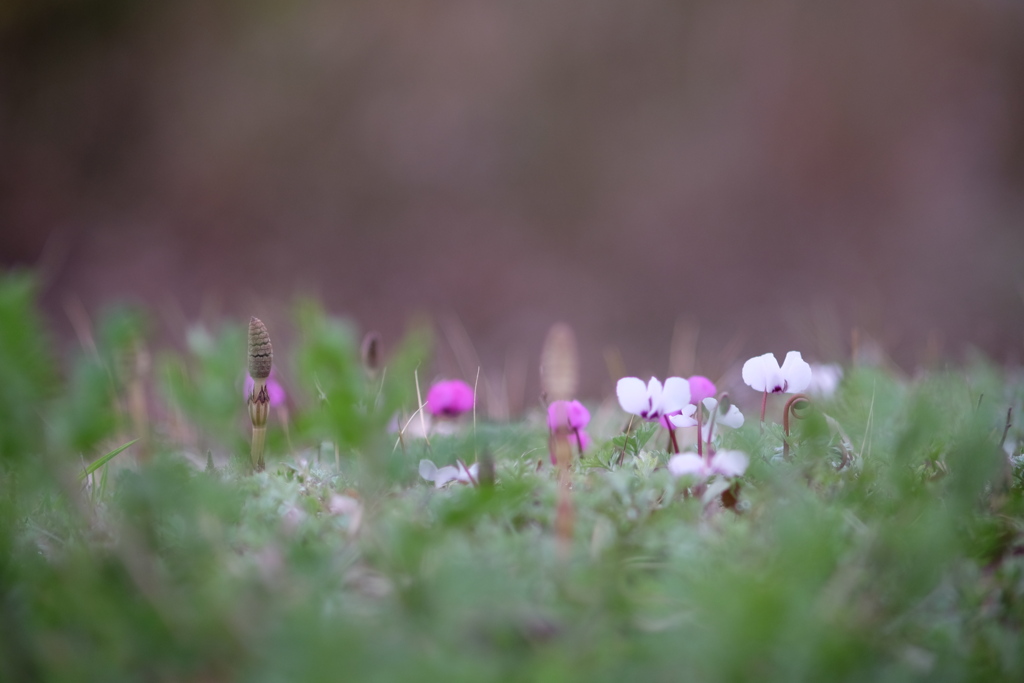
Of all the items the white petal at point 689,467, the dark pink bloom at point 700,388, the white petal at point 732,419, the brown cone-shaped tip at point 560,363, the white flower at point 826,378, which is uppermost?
the white flower at point 826,378

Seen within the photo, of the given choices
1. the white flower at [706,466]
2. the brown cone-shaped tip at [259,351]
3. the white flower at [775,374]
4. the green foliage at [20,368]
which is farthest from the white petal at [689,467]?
the green foliage at [20,368]

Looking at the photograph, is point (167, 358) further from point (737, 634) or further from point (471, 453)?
point (737, 634)

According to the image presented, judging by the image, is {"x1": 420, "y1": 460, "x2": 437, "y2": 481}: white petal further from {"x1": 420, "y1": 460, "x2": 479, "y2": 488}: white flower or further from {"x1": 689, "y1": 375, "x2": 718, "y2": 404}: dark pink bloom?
{"x1": 689, "y1": 375, "x2": 718, "y2": 404}: dark pink bloom

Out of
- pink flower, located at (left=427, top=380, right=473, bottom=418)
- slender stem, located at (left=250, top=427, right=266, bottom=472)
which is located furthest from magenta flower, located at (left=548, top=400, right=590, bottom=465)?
slender stem, located at (left=250, top=427, right=266, bottom=472)

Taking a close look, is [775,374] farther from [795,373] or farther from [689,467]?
[689,467]

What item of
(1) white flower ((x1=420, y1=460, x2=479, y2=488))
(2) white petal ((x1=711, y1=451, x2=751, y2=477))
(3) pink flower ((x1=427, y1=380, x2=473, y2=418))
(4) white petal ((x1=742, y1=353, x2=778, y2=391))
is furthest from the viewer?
(3) pink flower ((x1=427, y1=380, x2=473, y2=418))

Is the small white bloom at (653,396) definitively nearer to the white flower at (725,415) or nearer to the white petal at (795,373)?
the white flower at (725,415)

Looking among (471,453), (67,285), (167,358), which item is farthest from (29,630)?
(67,285)
